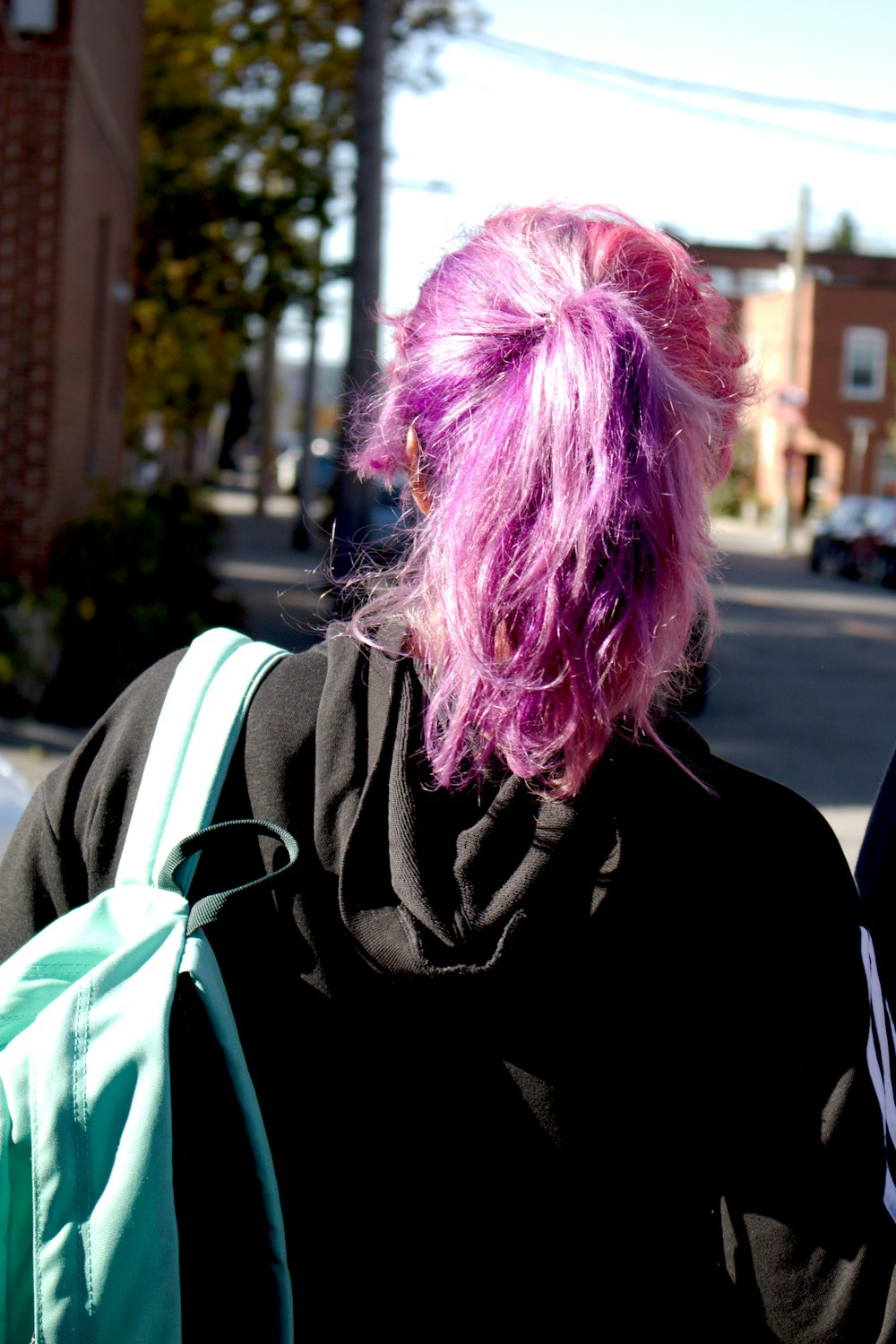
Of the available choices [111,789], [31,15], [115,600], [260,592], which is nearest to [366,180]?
[31,15]

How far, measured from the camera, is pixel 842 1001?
1286 millimetres

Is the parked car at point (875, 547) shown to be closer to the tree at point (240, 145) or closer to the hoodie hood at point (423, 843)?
the tree at point (240, 145)

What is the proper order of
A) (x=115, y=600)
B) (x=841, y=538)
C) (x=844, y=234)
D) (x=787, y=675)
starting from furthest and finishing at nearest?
(x=844, y=234) → (x=841, y=538) → (x=787, y=675) → (x=115, y=600)

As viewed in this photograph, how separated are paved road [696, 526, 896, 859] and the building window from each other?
965 inches

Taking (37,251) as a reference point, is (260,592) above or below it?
below

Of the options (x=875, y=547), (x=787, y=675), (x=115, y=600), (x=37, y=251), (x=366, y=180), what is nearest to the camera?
(x=115, y=600)

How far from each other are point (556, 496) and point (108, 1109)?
642 millimetres

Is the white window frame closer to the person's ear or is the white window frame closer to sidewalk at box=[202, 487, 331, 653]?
sidewalk at box=[202, 487, 331, 653]

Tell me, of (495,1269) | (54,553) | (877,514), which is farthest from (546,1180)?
(877,514)

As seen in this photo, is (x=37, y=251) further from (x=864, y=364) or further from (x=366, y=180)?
(x=864, y=364)

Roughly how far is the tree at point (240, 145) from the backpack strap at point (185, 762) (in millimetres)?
17332

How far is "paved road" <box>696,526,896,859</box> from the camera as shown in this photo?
8.83 meters

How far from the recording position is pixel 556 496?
1.19 m

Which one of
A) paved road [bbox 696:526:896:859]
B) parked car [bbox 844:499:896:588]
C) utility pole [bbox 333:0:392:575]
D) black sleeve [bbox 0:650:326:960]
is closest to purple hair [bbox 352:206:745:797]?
black sleeve [bbox 0:650:326:960]
